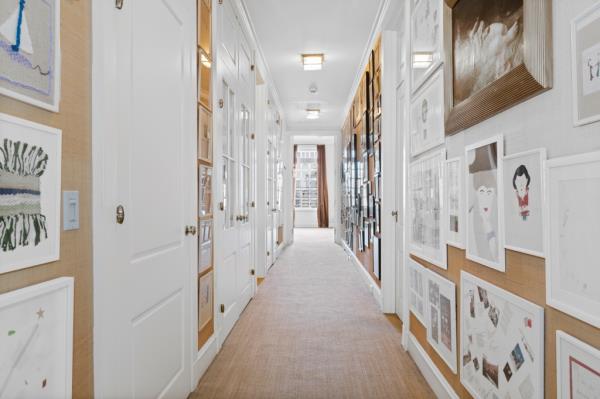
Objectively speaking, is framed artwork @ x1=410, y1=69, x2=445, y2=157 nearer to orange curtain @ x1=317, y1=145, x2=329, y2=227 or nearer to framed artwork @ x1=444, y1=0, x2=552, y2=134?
framed artwork @ x1=444, y1=0, x2=552, y2=134

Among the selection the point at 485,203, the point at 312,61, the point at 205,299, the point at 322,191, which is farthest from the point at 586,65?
the point at 322,191

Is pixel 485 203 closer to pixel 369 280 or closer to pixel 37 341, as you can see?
pixel 37 341

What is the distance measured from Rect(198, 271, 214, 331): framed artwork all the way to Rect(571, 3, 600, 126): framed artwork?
6.37ft

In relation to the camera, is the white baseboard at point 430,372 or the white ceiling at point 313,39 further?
the white ceiling at point 313,39

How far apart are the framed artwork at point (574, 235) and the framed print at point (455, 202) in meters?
0.61

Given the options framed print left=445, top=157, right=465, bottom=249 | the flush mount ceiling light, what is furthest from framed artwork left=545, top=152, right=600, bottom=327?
the flush mount ceiling light

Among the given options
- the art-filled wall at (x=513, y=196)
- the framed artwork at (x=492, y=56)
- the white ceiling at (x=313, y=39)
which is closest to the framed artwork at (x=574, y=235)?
the art-filled wall at (x=513, y=196)

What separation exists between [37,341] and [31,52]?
69cm

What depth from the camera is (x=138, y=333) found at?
1429 millimetres

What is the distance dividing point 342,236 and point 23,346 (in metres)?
7.59

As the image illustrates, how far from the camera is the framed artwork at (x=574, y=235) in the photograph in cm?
91

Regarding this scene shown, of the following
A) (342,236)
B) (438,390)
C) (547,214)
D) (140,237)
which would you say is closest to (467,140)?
(547,214)

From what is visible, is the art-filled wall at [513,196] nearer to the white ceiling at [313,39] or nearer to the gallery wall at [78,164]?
the gallery wall at [78,164]

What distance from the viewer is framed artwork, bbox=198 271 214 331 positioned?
7.36ft
